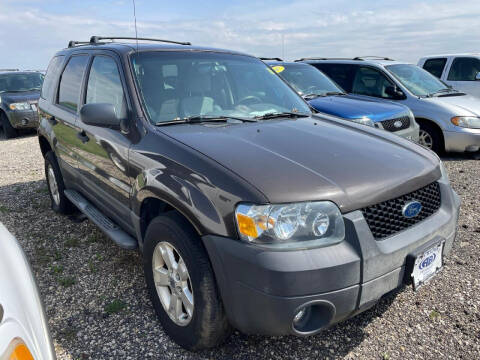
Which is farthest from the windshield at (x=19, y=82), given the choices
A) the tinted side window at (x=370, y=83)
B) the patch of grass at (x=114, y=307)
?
the patch of grass at (x=114, y=307)

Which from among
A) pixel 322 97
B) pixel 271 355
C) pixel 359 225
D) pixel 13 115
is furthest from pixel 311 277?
pixel 13 115

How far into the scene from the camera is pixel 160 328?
2.51 meters

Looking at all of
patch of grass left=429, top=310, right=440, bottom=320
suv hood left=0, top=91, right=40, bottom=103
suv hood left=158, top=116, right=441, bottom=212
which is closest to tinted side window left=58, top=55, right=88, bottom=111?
suv hood left=158, top=116, right=441, bottom=212

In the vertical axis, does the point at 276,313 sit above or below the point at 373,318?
above

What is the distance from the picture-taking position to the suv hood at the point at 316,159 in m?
1.88

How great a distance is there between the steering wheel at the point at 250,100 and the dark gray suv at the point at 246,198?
0.01 metres

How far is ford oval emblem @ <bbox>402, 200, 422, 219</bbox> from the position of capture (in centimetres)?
207

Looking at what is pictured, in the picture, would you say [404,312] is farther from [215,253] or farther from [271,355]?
[215,253]

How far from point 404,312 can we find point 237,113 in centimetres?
177

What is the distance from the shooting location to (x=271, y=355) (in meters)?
2.25

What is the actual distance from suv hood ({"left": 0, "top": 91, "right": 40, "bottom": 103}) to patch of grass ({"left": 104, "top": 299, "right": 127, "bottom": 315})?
28.9 feet

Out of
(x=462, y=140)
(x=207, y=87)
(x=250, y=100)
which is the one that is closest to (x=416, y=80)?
(x=462, y=140)

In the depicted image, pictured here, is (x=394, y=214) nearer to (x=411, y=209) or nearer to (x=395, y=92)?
(x=411, y=209)

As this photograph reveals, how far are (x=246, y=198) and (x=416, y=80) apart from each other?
6.50 meters
